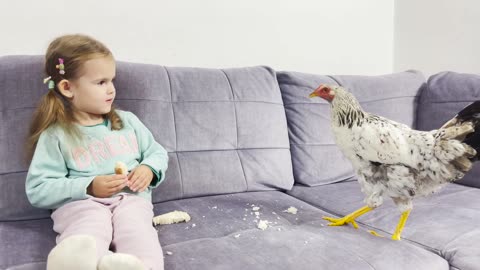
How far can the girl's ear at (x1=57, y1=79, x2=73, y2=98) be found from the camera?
1119 mm

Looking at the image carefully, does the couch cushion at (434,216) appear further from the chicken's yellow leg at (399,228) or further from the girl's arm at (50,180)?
the girl's arm at (50,180)

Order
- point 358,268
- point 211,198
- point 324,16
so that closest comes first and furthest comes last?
1. point 358,268
2. point 211,198
3. point 324,16

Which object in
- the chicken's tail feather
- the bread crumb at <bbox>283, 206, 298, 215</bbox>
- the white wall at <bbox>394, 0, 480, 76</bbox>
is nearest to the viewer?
the chicken's tail feather

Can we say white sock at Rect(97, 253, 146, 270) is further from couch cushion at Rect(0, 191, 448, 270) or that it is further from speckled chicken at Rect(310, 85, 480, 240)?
speckled chicken at Rect(310, 85, 480, 240)

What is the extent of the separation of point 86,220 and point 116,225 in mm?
67

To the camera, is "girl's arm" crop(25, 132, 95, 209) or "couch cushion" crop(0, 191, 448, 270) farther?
"girl's arm" crop(25, 132, 95, 209)

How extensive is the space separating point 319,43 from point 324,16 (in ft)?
0.44

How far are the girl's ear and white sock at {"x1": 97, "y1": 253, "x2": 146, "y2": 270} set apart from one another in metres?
0.56

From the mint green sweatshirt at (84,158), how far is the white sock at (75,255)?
270mm

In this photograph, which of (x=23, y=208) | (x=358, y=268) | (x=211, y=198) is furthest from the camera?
(x=211, y=198)

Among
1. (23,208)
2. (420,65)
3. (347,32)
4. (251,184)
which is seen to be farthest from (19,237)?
(420,65)

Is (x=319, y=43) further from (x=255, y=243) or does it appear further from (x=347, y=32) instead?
(x=255, y=243)

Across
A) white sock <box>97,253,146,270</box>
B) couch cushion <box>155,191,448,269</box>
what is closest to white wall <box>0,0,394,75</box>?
couch cushion <box>155,191,448,269</box>

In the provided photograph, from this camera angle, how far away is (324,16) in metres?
2.06
